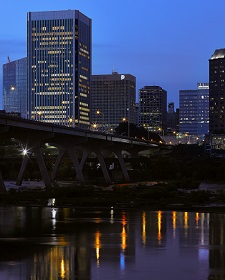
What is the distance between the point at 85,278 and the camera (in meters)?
22.2

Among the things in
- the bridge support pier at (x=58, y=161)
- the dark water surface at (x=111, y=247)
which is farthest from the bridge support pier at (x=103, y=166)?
the dark water surface at (x=111, y=247)

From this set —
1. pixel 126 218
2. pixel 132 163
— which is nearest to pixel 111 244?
pixel 126 218

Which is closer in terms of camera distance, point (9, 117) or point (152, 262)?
point (152, 262)

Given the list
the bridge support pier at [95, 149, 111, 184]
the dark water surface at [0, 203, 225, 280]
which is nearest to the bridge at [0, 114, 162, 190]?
the bridge support pier at [95, 149, 111, 184]

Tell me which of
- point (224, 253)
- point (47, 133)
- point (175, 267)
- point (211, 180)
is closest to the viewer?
point (175, 267)

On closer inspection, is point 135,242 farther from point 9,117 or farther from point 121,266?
point 9,117

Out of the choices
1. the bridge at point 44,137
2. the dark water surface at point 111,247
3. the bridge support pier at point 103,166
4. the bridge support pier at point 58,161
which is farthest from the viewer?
the bridge support pier at point 103,166

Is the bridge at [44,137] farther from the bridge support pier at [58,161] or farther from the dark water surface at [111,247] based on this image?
the dark water surface at [111,247]

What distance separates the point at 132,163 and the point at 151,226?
6034 inches

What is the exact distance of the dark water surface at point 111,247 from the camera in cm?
2361

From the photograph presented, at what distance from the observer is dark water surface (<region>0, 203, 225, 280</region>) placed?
77.5ft

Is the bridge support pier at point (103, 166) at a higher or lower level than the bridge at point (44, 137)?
lower

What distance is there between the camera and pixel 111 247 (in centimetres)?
3044

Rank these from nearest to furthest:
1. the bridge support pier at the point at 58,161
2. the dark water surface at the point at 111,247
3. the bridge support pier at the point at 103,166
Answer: the dark water surface at the point at 111,247
the bridge support pier at the point at 58,161
the bridge support pier at the point at 103,166
